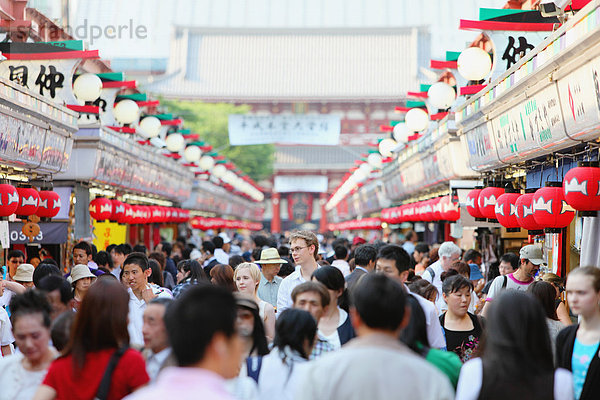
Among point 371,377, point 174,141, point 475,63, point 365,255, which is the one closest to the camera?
point 371,377

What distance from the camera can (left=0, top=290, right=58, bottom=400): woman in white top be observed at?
4582 mm

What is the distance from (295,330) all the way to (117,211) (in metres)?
13.5

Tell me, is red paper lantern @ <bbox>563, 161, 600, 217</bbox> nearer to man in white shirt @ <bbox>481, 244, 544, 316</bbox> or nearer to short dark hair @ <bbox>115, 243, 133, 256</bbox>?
man in white shirt @ <bbox>481, 244, 544, 316</bbox>

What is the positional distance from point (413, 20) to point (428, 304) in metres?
68.4

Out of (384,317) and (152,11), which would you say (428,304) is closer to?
(384,317)

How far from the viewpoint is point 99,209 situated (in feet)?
55.5

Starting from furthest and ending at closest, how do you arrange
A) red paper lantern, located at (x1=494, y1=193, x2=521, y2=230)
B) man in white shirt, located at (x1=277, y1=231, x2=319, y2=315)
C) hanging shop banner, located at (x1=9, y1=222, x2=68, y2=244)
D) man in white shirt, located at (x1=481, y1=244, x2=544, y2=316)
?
hanging shop banner, located at (x1=9, y1=222, x2=68, y2=244)
red paper lantern, located at (x1=494, y1=193, x2=521, y2=230)
man in white shirt, located at (x1=481, y1=244, x2=544, y2=316)
man in white shirt, located at (x1=277, y1=231, x2=319, y2=315)

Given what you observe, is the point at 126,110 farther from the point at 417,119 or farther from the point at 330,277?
the point at 330,277

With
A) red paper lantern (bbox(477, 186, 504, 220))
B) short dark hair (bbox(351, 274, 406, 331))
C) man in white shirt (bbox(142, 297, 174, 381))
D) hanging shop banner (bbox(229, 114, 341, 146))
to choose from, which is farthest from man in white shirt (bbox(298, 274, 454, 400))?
hanging shop banner (bbox(229, 114, 341, 146))

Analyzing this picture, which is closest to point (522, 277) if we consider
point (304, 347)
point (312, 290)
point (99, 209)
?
point (312, 290)

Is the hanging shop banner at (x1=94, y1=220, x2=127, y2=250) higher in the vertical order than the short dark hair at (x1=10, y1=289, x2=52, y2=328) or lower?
higher

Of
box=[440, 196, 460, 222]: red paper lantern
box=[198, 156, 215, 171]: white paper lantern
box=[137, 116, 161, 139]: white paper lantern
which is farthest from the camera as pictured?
box=[198, 156, 215, 171]: white paper lantern

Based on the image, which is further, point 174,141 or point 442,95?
point 174,141

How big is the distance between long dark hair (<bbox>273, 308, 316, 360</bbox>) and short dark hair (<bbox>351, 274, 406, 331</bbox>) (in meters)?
1.00
